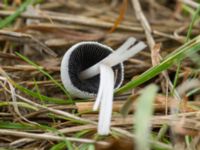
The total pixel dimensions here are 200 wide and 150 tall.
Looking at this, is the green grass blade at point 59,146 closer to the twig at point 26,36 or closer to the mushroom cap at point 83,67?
the mushroom cap at point 83,67

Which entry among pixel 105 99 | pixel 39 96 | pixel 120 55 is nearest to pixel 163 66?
pixel 120 55

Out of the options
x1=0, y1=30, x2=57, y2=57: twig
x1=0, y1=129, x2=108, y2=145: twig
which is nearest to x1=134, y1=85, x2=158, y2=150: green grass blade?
x1=0, y1=129, x2=108, y2=145: twig

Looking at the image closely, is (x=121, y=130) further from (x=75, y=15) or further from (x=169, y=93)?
(x=75, y=15)

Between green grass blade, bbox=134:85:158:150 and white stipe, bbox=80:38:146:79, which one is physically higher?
white stipe, bbox=80:38:146:79

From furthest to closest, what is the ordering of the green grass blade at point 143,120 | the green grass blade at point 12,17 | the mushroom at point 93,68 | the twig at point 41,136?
the green grass blade at point 12,17 → the mushroom at point 93,68 → the twig at point 41,136 → the green grass blade at point 143,120

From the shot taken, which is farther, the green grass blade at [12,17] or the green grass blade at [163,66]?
the green grass blade at [12,17]

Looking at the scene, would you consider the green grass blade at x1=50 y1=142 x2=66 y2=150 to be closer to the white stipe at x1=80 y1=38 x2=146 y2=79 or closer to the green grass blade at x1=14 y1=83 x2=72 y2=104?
the green grass blade at x1=14 y1=83 x2=72 y2=104

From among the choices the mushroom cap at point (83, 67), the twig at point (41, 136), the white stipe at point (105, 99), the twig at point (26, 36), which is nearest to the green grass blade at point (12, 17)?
the twig at point (26, 36)

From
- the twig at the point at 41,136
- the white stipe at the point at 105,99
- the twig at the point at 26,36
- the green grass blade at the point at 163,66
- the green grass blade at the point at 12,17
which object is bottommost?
the twig at the point at 41,136
